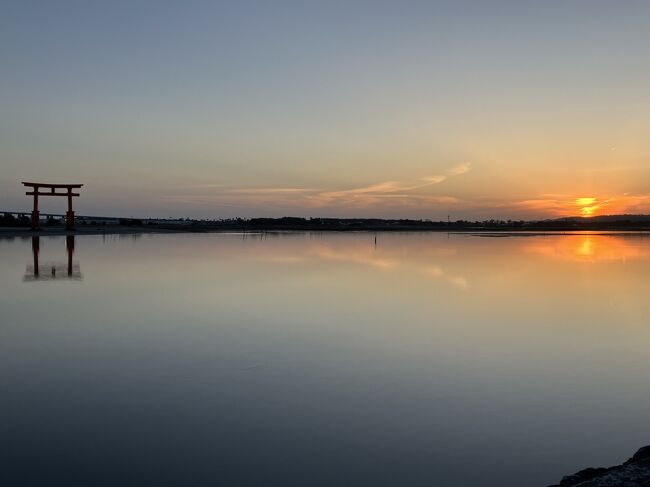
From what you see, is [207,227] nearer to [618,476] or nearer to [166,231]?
[166,231]

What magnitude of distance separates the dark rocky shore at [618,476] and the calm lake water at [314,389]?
0.26 meters

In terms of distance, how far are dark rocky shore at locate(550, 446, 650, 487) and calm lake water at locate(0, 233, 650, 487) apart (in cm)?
26

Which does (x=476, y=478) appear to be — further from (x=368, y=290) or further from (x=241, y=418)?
(x=368, y=290)

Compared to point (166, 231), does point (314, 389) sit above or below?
below

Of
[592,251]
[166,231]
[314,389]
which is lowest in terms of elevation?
[314,389]

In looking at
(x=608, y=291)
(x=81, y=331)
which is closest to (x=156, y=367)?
(x=81, y=331)

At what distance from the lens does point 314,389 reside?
20.3 feet

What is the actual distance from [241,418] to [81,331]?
539 centimetres

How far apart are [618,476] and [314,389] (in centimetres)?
342

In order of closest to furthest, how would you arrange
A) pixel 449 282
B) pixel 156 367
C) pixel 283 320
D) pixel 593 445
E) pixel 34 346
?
pixel 593 445 < pixel 156 367 < pixel 34 346 < pixel 283 320 < pixel 449 282

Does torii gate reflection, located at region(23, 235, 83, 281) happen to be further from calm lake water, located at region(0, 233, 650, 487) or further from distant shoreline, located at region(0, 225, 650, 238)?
distant shoreline, located at region(0, 225, 650, 238)

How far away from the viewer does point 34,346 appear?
26.2 ft

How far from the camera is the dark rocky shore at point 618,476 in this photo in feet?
12.1

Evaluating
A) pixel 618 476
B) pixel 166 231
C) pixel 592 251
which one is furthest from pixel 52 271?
pixel 166 231
